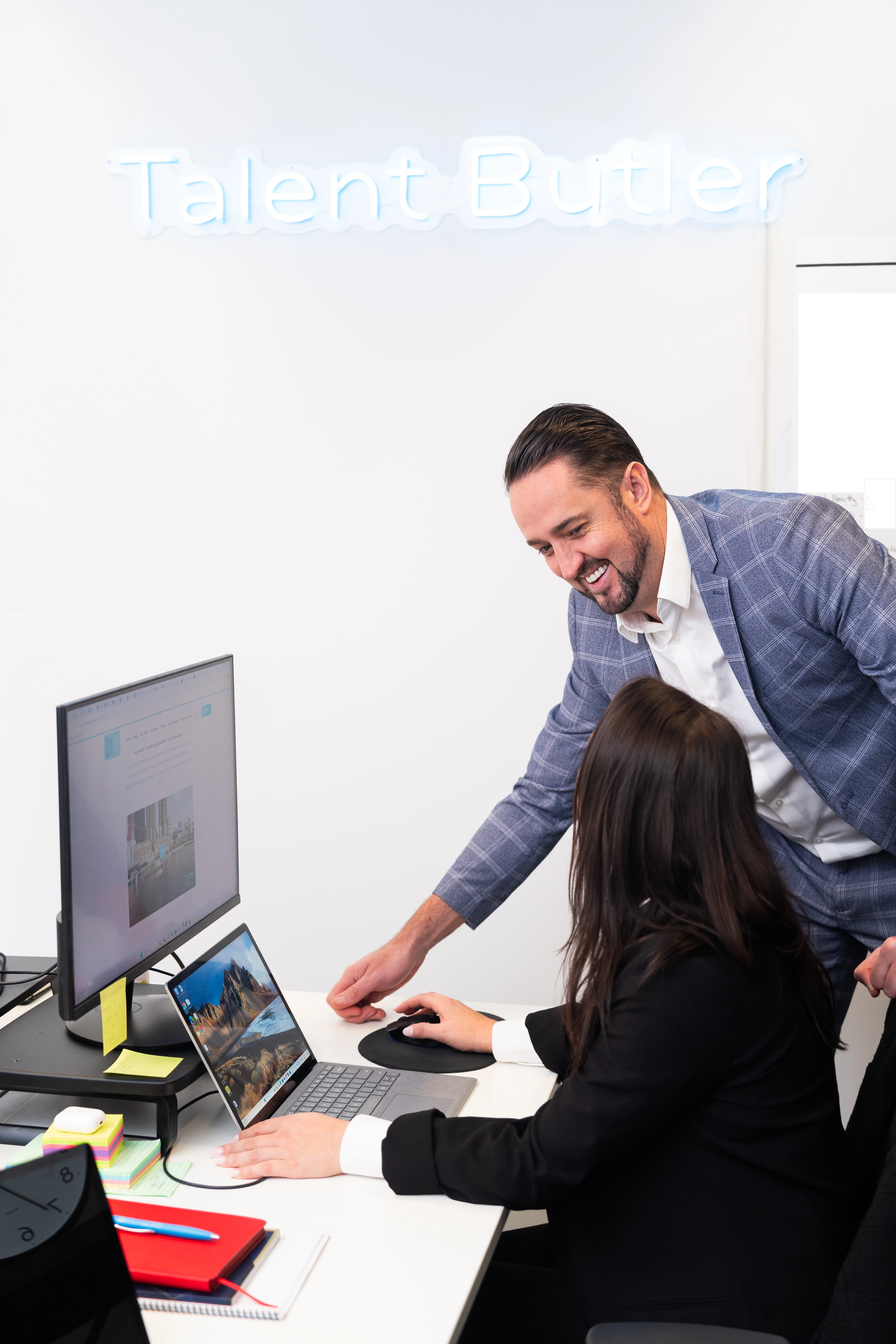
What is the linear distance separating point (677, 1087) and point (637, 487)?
37.3 inches

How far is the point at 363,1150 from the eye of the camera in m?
1.23

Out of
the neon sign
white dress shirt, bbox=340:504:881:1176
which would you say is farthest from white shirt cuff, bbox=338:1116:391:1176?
the neon sign

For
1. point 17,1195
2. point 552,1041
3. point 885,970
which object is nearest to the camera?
point 17,1195

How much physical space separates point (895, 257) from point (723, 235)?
38 cm

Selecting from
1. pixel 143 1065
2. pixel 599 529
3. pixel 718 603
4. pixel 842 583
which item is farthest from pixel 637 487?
pixel 143 1065

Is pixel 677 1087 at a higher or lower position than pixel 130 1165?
higher

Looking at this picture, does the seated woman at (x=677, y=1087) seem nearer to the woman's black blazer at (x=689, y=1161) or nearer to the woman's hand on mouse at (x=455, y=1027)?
the woman's black blazer at (x=689, y=1161)

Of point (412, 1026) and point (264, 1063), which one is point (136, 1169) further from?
point (412, 1026)

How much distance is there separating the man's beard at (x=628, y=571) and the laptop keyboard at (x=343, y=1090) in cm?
75

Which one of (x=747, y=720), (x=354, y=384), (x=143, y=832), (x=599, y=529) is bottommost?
(x=143, y=832)

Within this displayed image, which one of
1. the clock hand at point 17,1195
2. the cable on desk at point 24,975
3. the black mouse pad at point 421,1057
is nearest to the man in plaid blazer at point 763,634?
the black mouse pad at point 421,1057

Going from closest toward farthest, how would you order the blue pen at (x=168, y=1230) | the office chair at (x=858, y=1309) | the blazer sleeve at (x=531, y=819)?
1. the office chair at (x=858, y=1309)
2. the blue pen at (x=168, y=1230)
3. the blazer sleeve at (x=531, y=819)

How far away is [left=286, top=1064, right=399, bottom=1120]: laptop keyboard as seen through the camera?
1.37 meters

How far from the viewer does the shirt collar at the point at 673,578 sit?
172 cm
